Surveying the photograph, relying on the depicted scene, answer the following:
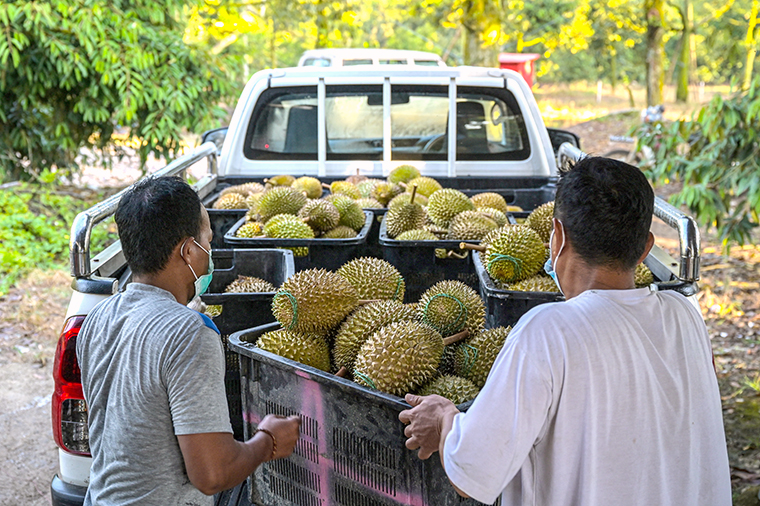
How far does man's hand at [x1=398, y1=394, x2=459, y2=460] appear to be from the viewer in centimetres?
164

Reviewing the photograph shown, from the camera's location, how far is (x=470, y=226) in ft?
10.8

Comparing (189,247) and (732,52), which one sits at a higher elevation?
(732,52)

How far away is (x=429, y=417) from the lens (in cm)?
166

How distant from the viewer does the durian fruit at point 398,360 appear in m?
2.04

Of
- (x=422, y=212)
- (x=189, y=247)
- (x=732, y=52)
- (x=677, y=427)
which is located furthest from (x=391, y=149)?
(x=732, y=52)

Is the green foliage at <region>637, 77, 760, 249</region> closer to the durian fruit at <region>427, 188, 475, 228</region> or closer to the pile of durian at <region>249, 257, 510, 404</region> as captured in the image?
the durian fruit at <region>427, 188, 475, 228</region>

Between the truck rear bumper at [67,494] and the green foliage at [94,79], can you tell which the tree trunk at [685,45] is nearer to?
the green foliage at [94,79]

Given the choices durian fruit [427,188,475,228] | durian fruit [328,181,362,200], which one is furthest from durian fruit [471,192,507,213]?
durian fruit [328,181,362,200]

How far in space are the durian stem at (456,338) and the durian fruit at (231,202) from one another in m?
2.07

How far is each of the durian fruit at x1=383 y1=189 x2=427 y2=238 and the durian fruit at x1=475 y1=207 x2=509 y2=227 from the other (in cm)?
31

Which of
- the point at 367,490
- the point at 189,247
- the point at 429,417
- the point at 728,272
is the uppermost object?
the point at 189,247

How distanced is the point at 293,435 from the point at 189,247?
0.57 m

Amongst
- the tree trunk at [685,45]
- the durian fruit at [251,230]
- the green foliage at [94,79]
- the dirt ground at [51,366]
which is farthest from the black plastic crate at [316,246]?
the tree trunk at [685,45]

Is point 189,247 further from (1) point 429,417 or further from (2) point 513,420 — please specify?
(2) point 513,420
